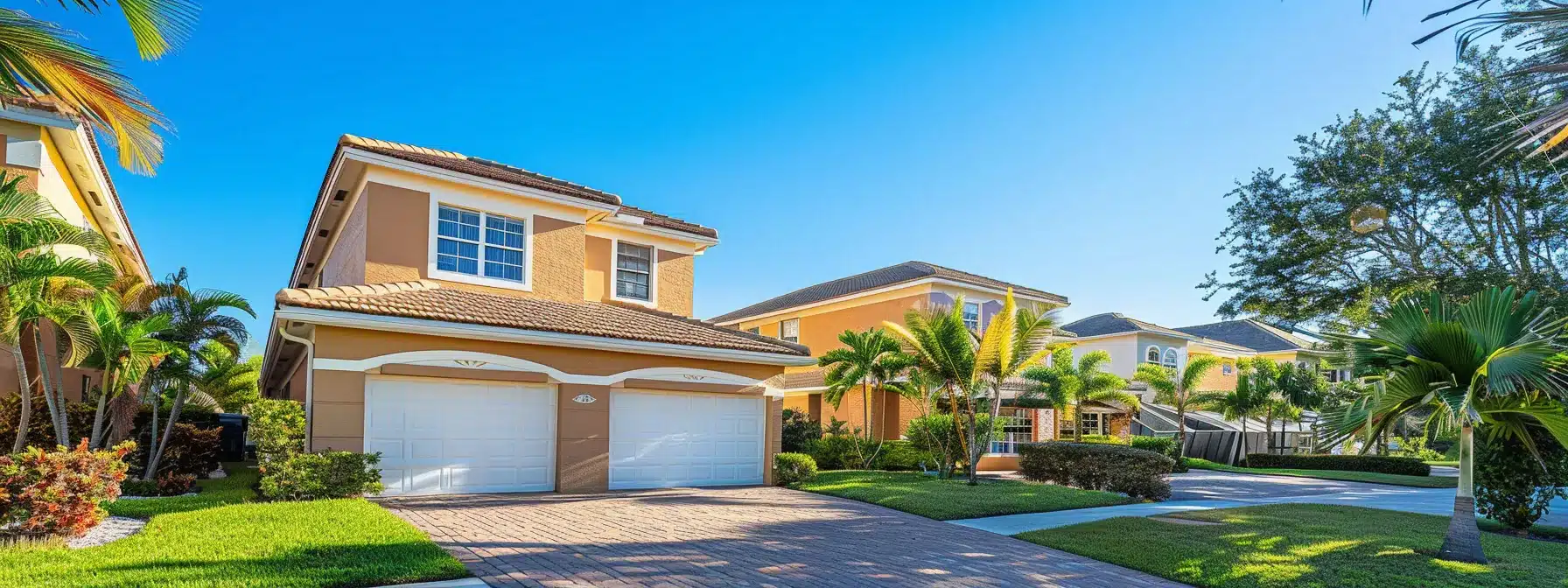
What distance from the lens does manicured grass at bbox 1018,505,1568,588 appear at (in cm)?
873

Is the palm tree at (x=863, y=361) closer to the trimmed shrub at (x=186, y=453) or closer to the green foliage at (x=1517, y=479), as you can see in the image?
the green foliage at (x=1517, y=479)

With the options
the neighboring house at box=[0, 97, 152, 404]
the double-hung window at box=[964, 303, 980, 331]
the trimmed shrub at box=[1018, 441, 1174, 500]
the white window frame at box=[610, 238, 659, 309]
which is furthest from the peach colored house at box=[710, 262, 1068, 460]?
the neighboring house at box=[0, 97, 152, 404]

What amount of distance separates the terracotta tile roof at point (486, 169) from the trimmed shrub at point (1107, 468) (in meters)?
10.2

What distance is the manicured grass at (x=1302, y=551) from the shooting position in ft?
28.6

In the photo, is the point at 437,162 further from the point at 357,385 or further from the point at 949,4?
the point at 949,4

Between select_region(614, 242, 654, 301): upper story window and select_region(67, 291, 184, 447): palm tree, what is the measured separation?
351 inches

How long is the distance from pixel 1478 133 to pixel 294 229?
29.8 m

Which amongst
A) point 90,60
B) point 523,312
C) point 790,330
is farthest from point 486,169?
point 790,330

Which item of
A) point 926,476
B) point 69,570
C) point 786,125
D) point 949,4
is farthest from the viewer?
point 786,125

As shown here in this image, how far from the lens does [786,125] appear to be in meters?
21.0

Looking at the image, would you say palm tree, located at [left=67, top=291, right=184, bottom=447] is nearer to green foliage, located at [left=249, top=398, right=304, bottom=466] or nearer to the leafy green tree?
green foliage, located at [left=249, top=398, right=304, bottom=466]

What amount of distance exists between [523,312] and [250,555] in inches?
306

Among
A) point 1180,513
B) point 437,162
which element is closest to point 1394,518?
point 1180,513

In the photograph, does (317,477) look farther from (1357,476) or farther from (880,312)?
(1357,476)
